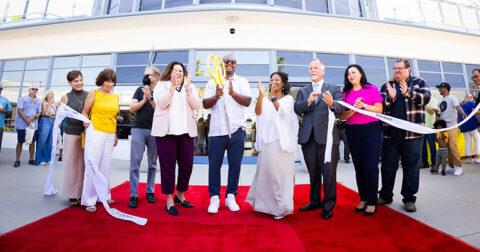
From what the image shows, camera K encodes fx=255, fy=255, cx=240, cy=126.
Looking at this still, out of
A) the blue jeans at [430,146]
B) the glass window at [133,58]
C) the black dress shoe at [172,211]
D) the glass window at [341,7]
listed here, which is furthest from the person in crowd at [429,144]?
the glass window at [133,58]

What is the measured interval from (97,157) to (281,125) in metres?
2.32

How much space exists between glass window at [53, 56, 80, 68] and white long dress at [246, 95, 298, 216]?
28.1 ft

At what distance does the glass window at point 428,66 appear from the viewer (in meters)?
9.20

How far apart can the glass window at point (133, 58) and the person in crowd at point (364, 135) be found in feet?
22.9

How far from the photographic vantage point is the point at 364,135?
293 cm

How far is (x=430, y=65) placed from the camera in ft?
30.6

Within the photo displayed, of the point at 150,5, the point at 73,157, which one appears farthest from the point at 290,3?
the point at 73,157

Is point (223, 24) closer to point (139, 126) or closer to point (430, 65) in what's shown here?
point (139, 126)

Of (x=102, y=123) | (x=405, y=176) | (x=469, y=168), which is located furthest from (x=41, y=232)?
(x=469, y=168)

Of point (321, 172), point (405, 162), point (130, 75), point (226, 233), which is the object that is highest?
point (130, 75)

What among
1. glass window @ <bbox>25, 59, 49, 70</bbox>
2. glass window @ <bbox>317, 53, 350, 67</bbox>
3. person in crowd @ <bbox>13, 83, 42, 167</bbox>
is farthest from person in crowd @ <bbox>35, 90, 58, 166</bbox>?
glass window @ <bbox>317, 53, 350, 67</bbox>

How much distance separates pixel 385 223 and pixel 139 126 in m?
3.12

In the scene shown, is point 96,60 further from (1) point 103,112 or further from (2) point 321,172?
(2) point 321,172

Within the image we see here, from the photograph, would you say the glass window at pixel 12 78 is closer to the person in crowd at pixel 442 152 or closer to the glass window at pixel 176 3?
the glass window at pixel 176 3
